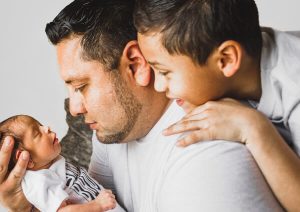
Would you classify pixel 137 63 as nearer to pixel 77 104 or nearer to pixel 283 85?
pixel 77 104

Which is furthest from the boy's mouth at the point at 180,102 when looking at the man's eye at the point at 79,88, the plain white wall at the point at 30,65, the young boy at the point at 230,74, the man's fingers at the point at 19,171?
the plain white wall at the point at 30,65

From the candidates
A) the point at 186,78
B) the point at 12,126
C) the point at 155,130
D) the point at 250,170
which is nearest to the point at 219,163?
the point at 250,170

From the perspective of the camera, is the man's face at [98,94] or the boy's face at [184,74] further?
the man's face at [98,94]

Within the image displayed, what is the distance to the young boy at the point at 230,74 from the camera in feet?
3.40

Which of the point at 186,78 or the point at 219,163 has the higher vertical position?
the point at 186,78

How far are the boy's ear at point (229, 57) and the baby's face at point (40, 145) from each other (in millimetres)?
653

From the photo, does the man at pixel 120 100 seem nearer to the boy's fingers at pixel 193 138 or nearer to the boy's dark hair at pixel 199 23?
the boy's fingers at pixel 193 138

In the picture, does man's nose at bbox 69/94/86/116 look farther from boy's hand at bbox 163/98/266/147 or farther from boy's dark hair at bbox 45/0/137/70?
boy's hand at bbox 163/98/266/147

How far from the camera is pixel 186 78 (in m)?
1.12

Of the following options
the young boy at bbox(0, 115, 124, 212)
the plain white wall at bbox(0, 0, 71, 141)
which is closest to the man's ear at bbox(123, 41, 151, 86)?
the young boy at bbox(0, 115, 124, 212)

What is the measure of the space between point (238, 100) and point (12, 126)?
2.17ft

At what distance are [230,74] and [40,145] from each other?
665mm

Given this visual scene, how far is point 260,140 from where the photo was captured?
1022mm

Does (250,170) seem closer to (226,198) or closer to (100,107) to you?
(226,198)
